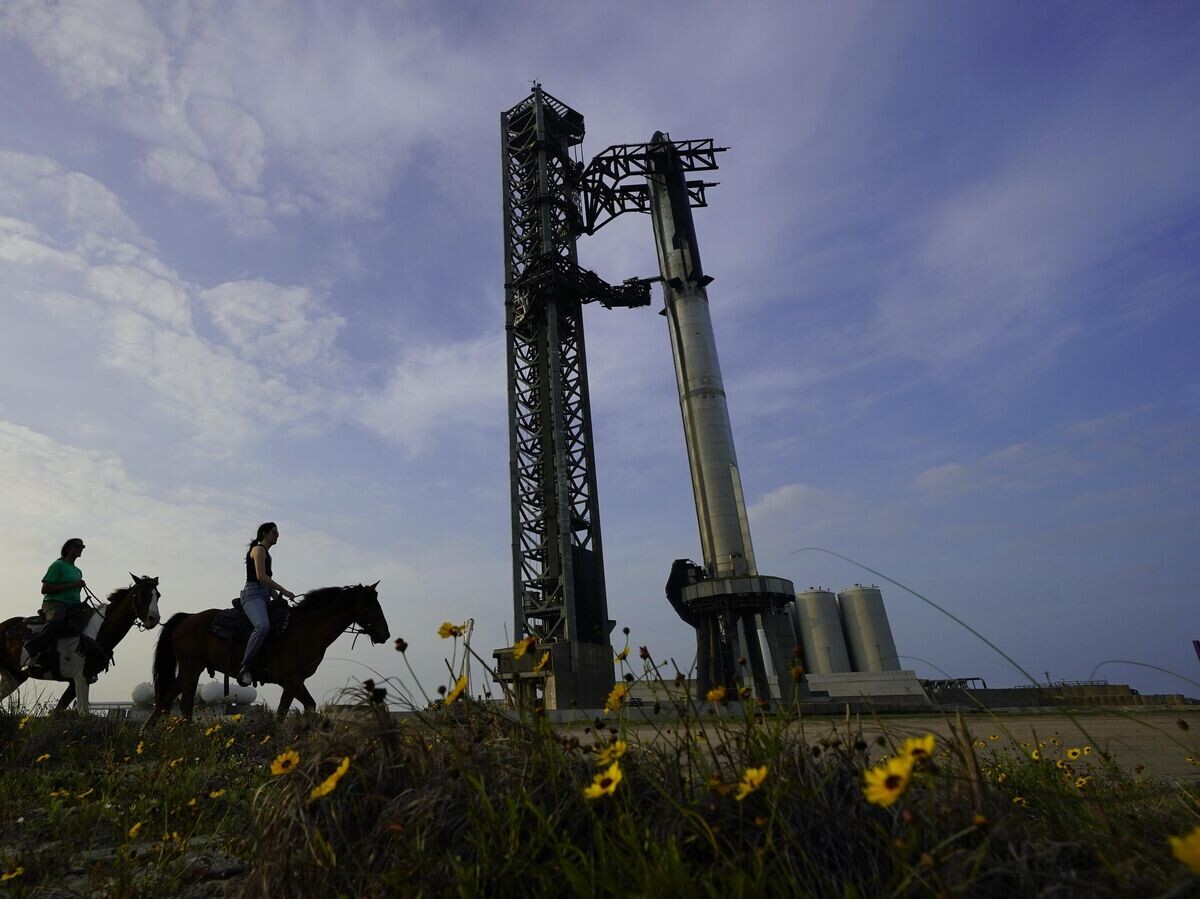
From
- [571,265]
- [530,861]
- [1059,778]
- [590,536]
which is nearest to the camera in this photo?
[530,861]

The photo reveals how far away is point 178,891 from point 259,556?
637 cm

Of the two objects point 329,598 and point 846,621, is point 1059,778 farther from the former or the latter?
point 846,621

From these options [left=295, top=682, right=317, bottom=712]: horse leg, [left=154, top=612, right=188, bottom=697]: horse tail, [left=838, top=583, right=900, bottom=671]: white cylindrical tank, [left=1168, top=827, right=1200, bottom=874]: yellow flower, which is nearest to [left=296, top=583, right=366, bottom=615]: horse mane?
[left=295, top=682, right=317, bottom=712]: horse leg

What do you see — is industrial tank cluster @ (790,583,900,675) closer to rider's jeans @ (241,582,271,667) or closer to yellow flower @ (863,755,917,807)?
rider's jeans @ (241,582,271,667)

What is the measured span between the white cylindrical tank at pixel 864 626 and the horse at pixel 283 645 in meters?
46.6

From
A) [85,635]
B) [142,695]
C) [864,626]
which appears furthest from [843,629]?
[85,635]

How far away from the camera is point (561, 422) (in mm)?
34406

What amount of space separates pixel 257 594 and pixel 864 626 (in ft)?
159

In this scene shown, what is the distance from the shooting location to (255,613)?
8891mm

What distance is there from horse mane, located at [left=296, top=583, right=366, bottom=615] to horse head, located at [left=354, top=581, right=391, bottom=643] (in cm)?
7

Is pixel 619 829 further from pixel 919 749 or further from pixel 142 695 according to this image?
pixel 142 695

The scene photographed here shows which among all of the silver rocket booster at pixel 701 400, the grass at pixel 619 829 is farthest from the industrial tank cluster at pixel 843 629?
the grass at pixel 619 829

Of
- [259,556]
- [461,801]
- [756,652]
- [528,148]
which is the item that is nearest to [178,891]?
[461,801]

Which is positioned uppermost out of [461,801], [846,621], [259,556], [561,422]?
[561,422]
